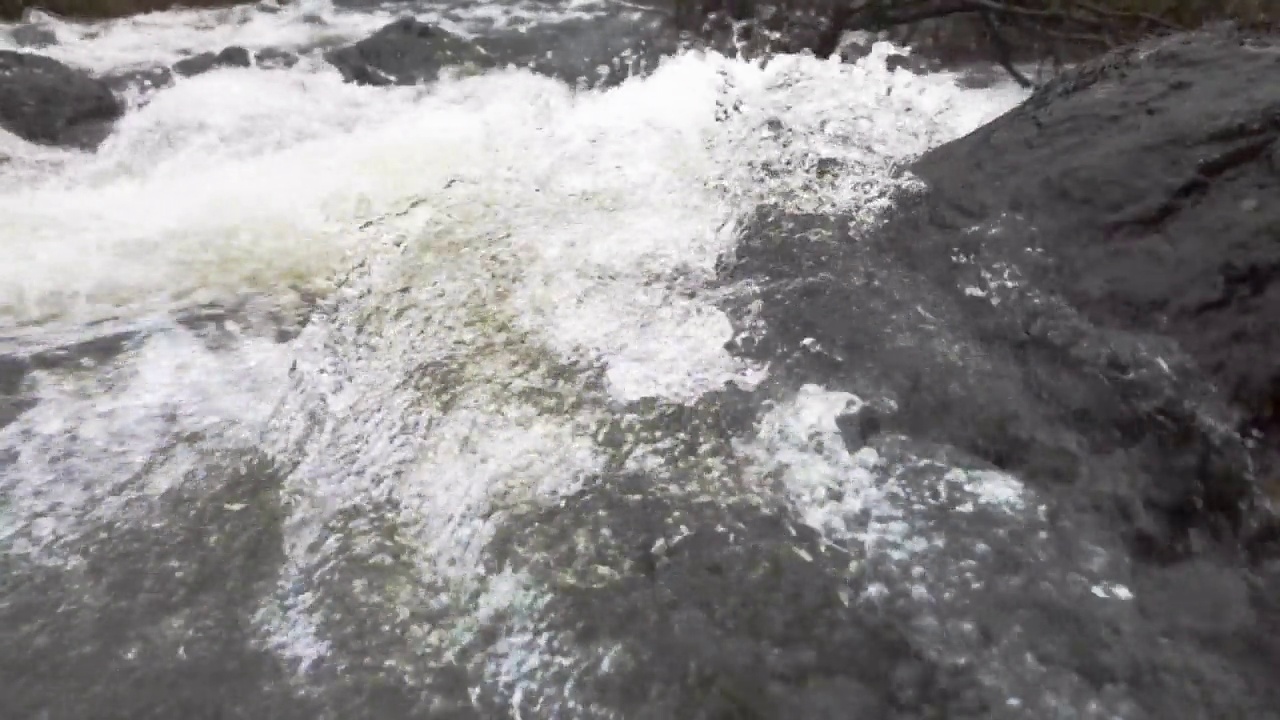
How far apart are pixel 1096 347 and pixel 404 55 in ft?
15.5

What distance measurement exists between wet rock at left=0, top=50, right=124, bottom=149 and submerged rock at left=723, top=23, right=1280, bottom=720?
12.7 ft

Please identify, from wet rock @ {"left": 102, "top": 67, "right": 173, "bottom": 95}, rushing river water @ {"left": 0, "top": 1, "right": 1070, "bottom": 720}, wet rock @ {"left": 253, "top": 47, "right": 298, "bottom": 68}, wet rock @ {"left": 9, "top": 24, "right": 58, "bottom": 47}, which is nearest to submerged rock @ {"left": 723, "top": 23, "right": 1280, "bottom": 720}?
rushing river water @ {"left": 0, "top": 1, "right": 1070, "bottom": 720}

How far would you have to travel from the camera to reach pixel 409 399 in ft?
10.3

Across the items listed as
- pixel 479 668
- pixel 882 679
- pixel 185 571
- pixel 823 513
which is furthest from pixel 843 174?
pixel 185 571

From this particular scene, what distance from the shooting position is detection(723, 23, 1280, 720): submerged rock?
2227 mm

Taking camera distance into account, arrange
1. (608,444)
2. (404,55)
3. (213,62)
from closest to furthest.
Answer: (608,444) < (213,62) < (404,55)

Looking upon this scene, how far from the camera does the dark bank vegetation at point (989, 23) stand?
516 centimetres

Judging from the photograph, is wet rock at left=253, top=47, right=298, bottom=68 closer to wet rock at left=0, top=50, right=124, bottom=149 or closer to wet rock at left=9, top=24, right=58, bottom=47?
wet rock at left=0, top=50, right=124, bottom=149

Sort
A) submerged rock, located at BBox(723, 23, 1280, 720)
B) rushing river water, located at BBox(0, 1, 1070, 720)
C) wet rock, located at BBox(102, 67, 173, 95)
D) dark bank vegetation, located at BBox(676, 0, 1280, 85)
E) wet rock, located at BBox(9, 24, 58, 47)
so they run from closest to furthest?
submerged rock, located at BBox(723, 23, 1280, 720)
rushing river water, located at BBox(0, 1, 1070, 720)
dark bank vegetation, located at BBox(676, 0, 1280, 85)
wet rock, located at BBox(102, 67, 173, 95)
wet rock, located at BBox(9, 24, 58, 47)

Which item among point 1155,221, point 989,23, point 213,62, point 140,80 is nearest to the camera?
point 1155,221

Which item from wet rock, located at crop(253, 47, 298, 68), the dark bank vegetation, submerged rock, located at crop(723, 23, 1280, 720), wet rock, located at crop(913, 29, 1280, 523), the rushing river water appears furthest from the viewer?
wet rock, located at crop(253, 47, 298, 68)

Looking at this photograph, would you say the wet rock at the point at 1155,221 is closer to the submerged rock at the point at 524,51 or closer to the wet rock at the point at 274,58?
the submerged rock at the point at 524,51

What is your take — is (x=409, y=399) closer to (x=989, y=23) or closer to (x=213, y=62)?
(x=213, y=62)

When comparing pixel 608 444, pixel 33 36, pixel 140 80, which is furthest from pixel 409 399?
pixel 33 36
